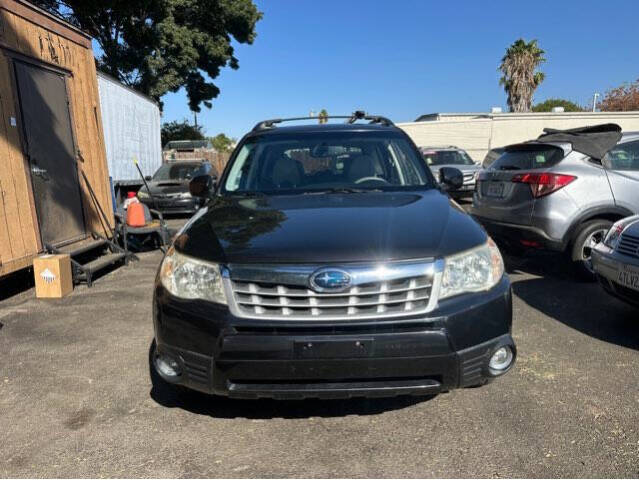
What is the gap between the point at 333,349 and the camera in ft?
7.31

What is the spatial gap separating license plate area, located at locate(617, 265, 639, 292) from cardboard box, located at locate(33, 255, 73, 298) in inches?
212

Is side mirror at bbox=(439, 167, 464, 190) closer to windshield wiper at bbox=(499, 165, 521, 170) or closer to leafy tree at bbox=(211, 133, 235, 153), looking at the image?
windshield wiper at bbox=(499, 165, 521, 170)

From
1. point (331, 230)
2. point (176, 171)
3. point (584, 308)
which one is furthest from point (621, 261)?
point (176, 171)

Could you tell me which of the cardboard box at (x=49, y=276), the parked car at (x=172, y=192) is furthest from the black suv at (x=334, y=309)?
the parked car at (x=172, y=192)

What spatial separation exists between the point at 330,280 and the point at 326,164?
5.86 feet

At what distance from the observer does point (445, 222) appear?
8.82ft

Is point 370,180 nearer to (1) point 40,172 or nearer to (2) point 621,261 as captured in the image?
(2) point 621,261

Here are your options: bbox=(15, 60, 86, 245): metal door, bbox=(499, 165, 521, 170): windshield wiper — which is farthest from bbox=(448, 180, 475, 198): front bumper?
bbox=(15, 60, 86, 245): metal door

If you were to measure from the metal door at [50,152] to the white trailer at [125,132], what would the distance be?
2564 mm

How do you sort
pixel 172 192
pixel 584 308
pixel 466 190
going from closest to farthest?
1. pixel 584 308
2. pixel 172 192
3. pixel 466 190

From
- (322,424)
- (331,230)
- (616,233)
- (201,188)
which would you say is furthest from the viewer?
(616,233)

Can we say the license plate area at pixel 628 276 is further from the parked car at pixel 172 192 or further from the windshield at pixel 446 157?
the windshield at pixel 446 157

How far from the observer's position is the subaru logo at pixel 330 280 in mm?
2250

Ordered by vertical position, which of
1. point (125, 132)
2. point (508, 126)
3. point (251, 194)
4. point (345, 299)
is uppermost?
point (508, 126)
